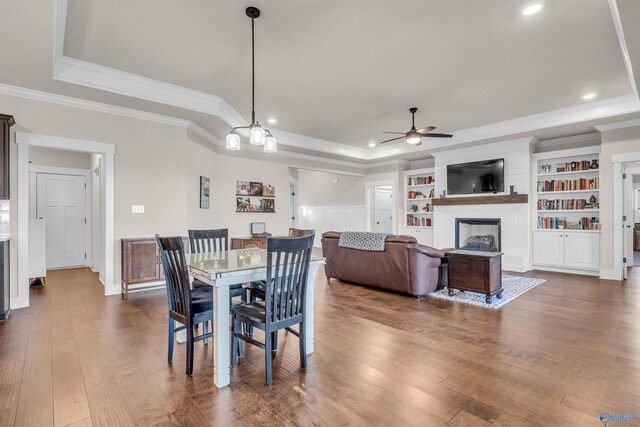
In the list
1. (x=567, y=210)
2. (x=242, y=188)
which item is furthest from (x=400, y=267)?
(x=567, y=210)

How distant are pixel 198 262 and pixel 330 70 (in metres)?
2.79

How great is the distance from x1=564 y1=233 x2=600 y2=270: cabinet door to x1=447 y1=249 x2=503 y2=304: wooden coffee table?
2.86 metres

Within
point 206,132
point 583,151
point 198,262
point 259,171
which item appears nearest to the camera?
point 198,262

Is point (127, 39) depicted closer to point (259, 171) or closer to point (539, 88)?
point (259, 171)

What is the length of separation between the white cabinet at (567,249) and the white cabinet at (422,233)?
2.36 meters

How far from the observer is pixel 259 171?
22.8ft

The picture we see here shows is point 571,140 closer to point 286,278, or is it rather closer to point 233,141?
point 233,141

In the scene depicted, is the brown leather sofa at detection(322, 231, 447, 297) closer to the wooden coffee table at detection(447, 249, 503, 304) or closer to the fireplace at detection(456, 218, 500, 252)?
the wooden coffee table at detection(447, 249, 503, 304)

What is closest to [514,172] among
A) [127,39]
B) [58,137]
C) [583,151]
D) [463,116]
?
[583,151]

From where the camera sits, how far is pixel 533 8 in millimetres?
2723

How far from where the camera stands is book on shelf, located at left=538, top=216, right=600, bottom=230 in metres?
5.99

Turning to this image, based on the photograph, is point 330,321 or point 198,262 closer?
point 198,262

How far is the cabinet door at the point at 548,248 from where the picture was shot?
20.2ft

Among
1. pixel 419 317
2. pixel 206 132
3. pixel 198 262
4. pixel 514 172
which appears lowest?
pixel 419 317
